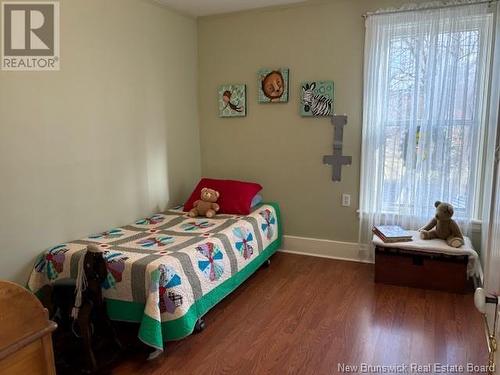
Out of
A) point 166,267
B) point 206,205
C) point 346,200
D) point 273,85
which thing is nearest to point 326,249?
point 346,200

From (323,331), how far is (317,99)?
2.01 metres

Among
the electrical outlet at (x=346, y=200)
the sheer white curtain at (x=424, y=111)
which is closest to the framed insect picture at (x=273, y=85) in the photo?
the sheer white curtain at (x=424, y=111)

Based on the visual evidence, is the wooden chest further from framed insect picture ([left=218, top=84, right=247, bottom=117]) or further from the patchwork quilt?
framed insect picture ([left=218, top=84, right=247, bottom=117])

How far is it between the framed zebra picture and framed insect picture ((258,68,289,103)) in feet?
0.60

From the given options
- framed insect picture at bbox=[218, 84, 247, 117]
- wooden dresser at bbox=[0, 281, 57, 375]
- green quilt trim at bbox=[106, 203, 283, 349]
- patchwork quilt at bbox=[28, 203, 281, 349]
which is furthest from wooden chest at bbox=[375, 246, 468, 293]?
wooden dresser at bbox=[0, 281, 57, 375]

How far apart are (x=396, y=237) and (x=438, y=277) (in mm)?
409

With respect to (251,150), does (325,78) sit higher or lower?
higher

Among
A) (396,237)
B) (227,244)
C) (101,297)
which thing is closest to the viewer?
(101,297)

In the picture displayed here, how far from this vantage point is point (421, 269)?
9.62 feet

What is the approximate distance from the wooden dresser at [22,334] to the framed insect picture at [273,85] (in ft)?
9.56

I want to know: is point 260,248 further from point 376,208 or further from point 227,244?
point 376,208

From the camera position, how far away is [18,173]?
2297 mm

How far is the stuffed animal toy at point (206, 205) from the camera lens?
10.9 ft

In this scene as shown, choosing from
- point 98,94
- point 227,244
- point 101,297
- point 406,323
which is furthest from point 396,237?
point 98,94
